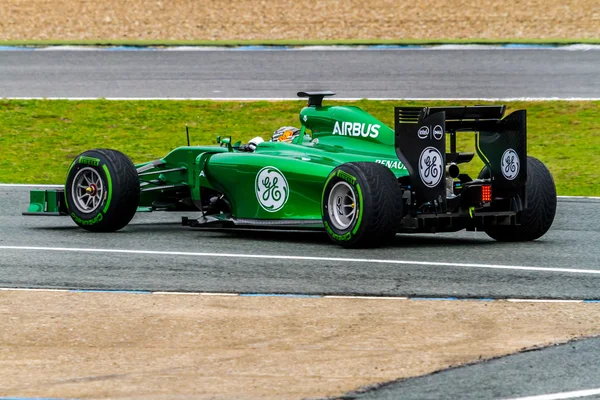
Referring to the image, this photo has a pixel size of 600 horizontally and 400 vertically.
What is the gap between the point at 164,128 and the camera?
20.3 meters

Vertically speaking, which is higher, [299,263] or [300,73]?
[300,73]

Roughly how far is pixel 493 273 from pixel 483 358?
269cm

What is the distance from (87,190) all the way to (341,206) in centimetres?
272

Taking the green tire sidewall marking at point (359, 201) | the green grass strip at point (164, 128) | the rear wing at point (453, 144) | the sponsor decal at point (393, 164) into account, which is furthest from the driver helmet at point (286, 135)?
the green grass strip at point (164, 128)

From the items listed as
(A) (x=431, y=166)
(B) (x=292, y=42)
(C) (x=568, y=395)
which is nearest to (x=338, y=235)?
(A) (x=431, y=166)

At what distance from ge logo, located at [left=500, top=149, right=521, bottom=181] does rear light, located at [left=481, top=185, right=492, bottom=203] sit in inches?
8.7

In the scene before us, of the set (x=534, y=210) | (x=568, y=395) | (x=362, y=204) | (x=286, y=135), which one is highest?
(x=286, y=135)

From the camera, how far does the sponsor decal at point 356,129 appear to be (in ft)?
37.4

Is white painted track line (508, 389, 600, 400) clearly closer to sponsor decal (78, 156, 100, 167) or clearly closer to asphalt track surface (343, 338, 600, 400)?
asphalt track surface (343, 338, 600, 400)

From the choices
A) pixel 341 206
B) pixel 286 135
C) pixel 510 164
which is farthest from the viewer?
pixel 286 135

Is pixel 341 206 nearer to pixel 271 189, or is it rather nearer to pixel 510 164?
pixel 271 189

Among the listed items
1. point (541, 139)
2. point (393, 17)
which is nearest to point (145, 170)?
point (541, 139)

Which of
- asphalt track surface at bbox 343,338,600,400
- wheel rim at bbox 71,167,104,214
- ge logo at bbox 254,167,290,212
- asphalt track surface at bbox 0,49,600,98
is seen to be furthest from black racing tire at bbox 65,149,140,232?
asphalt track surface at bbox 0,49,600,98

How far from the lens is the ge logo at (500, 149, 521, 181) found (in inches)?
436
